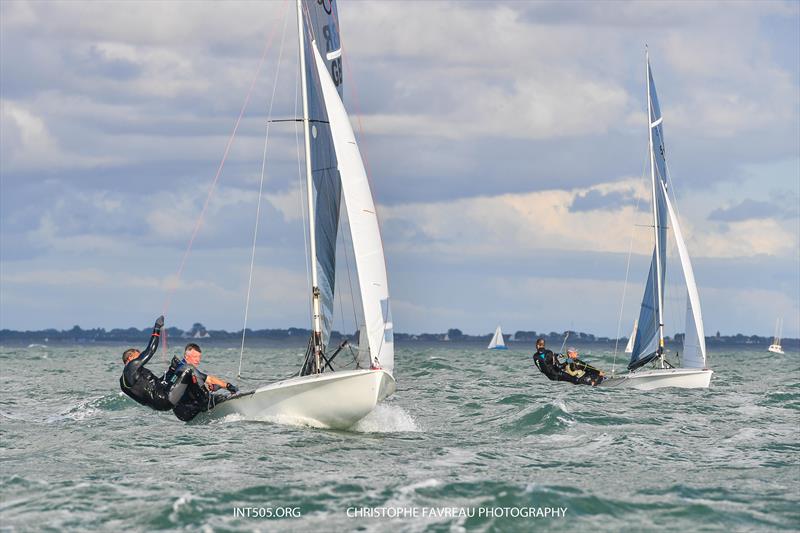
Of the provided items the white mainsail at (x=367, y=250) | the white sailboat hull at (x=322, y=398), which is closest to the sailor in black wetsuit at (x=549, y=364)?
the white mainsail at (x=367, y=250)

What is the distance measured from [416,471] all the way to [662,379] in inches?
777

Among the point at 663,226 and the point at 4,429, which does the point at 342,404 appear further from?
the point at 663,226

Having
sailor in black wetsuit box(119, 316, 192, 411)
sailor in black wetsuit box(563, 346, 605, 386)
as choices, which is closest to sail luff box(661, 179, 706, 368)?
sailor in black wetsuit box(563, 346, 605, 386)

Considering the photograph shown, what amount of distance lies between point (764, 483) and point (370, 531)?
6383mm

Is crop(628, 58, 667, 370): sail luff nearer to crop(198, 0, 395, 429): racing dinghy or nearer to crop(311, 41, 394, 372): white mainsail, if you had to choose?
crop(198, 0, 395, 429): racing dinghy

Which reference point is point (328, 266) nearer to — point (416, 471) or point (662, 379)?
point (416, 471)

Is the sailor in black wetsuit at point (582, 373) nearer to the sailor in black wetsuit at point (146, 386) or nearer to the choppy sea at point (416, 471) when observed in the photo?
the choppy sea at point (416, 471)

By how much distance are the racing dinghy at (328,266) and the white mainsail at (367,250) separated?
0.06 feet

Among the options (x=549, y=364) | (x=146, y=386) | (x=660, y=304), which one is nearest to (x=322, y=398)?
(x=146, y=386)

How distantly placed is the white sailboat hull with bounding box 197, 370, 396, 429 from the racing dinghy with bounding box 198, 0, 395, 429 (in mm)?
17

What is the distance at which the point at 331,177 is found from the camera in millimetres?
22469

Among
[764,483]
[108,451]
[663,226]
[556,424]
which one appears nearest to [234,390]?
[108,451]

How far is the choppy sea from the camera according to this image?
13.4 meters

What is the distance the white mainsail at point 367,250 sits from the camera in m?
19.9
